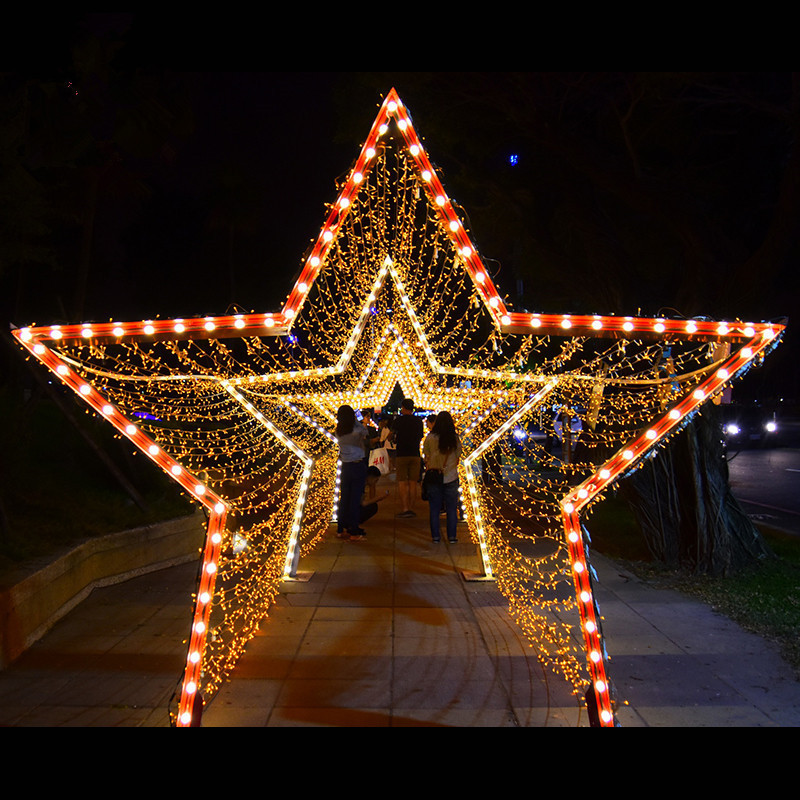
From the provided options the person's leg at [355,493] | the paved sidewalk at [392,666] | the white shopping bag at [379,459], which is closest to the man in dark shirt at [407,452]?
the white shopping bag at [379,459]

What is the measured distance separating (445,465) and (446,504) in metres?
0.52

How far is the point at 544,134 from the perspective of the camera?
9.81 metres

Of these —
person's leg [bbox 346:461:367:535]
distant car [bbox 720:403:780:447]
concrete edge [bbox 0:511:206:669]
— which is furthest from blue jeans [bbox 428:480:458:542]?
distant car [bbox 720:403:780:447]

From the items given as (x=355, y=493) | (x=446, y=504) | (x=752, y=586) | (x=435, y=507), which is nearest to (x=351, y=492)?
(x=355, y=493)

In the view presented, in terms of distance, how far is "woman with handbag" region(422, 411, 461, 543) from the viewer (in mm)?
8727

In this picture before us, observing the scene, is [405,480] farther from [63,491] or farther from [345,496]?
[63,491]

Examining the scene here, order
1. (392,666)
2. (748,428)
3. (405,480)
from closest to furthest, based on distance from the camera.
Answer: (392,666) → (405,480) → (748,428)

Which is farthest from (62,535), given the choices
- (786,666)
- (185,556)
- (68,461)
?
(786,666)

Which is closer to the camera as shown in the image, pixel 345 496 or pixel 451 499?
pixel 451 499

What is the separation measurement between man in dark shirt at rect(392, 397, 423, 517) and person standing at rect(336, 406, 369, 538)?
164cm

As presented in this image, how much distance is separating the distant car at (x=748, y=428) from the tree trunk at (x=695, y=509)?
19.3 meters

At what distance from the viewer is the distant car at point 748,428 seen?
26.5 metres

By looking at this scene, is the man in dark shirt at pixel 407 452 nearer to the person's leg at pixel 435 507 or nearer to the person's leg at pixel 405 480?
the person's leg at pixel 405 480

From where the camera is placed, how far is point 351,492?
30.9 ft
